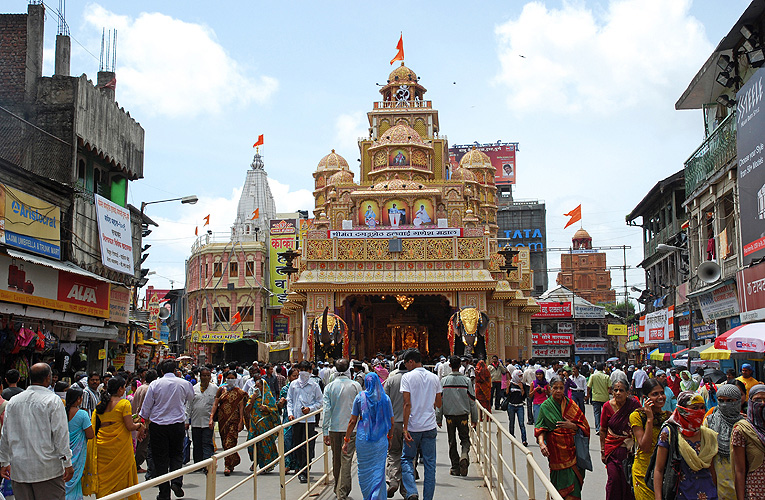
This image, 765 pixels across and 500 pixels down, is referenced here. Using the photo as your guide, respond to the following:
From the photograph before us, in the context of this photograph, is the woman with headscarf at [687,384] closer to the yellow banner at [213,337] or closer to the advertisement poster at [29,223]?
the advertisement poster at [29,223]

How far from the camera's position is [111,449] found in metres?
7.74

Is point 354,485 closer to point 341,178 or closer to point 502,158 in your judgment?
point 341,178

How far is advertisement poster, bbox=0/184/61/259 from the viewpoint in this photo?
52.1 ft

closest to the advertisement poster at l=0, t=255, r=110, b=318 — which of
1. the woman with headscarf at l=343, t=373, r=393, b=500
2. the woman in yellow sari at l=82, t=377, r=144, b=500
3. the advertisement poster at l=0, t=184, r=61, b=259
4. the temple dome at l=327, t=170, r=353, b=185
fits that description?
the advertisement poster at l=0, t=184, r=61, b=259

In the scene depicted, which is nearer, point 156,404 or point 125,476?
→ point 125,476

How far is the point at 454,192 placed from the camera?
43500 millimetres

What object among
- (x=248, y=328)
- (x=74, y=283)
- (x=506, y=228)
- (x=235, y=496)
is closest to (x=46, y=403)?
(x=235, y=496)

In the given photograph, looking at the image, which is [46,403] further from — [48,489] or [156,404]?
[156,404]

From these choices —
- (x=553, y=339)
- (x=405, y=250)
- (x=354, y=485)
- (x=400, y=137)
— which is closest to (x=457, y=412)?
(x=354, y=485)

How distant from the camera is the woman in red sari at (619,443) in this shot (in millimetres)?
6742

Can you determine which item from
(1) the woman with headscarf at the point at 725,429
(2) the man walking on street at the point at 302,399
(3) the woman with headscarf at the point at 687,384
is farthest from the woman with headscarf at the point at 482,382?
(1) the woman with headscarf at the point at 725,429

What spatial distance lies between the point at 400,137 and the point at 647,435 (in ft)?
126

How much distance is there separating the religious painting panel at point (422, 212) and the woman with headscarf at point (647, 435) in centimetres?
3269

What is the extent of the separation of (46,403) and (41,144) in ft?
47.2
